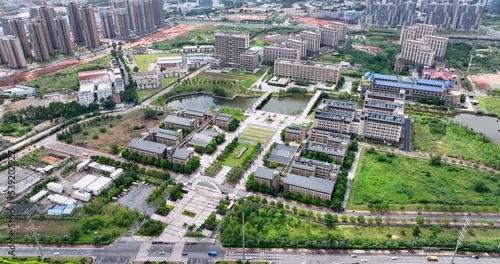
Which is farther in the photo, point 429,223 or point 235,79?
point 235,79

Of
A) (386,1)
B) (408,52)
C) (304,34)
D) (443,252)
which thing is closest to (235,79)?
(304,34)

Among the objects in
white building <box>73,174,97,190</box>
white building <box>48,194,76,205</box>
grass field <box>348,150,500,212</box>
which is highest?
white building <box>73,174,97,190</box>

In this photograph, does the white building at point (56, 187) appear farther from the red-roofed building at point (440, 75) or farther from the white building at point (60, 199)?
the red-roofed building at point (440, 75)

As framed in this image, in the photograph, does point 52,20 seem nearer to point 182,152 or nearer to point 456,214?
point 182,152

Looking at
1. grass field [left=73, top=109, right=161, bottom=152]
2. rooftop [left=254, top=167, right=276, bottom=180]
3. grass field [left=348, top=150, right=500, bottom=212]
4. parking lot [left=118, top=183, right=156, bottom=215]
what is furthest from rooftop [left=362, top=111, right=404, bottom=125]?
grass field [left=73, top=109, right=161, bottom=152]

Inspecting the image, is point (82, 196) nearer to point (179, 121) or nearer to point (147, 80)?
point (179, 121)

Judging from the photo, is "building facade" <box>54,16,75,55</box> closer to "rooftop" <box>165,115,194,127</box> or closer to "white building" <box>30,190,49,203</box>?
"rooftop" <box>165,115,194,127</box>
